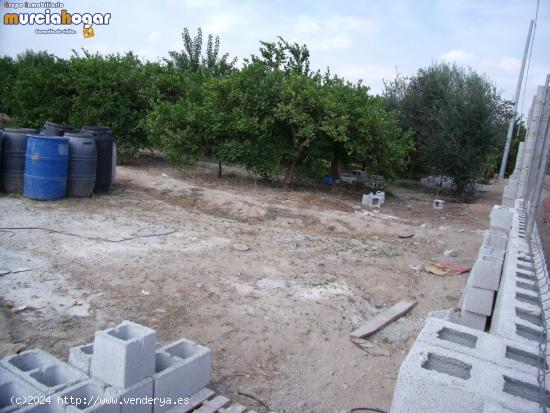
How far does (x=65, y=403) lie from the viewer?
2184mm

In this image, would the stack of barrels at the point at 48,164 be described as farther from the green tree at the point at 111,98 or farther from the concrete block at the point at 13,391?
the concrete block at the point at 13,391

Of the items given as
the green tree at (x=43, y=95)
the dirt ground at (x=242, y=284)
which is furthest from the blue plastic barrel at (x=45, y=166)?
the green tree at (x=43, y=95)

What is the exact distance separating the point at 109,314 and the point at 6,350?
0.88 m

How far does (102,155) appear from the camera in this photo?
895 centimetres

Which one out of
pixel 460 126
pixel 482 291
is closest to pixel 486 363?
pixel 482 291

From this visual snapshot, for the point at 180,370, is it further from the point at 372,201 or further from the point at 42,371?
the point at 372,201

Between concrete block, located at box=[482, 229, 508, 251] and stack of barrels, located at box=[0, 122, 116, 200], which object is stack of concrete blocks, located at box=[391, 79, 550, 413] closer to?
concrete block, located at box=[482, 229, 508, 251]

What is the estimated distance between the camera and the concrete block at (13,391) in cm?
224

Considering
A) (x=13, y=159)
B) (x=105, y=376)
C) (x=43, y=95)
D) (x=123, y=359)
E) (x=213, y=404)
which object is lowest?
(x=213, y=404)

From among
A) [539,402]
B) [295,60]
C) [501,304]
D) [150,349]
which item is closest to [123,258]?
[150,349]

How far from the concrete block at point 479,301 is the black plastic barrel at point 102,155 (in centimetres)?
737

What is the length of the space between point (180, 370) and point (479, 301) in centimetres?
266

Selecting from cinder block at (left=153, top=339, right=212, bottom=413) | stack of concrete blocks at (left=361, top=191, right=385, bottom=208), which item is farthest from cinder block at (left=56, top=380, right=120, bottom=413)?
stack of concrete blocks at (left=361, top=191, right=385, bottom=208)

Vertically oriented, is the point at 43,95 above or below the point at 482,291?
above
